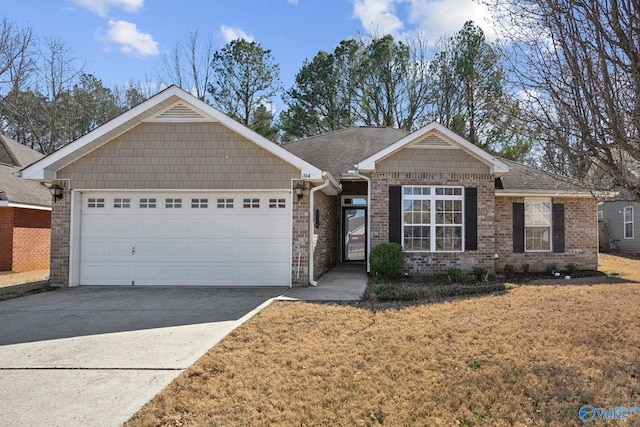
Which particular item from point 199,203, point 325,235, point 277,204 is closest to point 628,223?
point 325,235

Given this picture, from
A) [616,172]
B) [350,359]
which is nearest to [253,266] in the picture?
[350,359]

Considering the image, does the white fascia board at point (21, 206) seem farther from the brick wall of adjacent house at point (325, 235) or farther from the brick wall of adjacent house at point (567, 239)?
the brick wall of adjacent house at point (567, 239)

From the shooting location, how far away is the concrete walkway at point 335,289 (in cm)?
839

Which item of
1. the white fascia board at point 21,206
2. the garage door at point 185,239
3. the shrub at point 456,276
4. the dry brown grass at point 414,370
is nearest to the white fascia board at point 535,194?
the shrub at point 456,276

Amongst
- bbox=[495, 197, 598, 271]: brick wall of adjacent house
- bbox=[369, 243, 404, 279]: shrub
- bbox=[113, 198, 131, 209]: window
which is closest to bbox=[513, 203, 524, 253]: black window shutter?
bbox=[495, 197, 598, 271]: brick wall of adjacent house

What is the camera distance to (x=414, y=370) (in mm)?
4348

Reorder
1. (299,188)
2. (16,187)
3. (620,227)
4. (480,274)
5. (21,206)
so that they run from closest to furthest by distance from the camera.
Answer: (299,188)
(480,274)
(21,206)
(16,187)
(620,227)

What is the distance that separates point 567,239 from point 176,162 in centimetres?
1162

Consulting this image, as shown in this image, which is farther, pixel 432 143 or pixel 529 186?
pixel 529 186

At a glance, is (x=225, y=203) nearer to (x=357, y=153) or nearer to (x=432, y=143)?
(x=432, y=143)

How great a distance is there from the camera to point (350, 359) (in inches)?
185

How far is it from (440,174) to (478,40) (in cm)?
1449

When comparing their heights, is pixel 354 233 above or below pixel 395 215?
below

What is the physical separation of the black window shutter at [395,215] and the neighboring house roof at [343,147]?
2.26 metres
